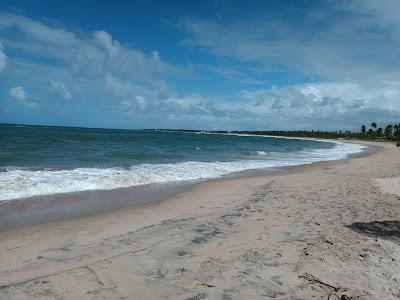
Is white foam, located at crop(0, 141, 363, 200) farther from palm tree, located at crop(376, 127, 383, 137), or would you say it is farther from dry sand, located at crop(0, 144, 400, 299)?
palm tree, located at crop(376, 127, 383, 137)

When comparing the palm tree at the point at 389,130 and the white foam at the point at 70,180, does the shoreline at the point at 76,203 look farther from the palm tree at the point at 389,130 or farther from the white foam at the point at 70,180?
the palm tree at the point at 389,130

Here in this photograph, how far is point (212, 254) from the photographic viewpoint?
5.36 metres

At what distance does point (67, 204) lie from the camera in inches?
380

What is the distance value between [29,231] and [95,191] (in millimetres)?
4655

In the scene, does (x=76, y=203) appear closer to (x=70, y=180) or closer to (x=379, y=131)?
(x=70, y=180)

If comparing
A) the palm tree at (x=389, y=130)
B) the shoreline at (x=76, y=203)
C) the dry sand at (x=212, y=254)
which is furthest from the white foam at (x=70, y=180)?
the palm tree at (x=389, y=130)

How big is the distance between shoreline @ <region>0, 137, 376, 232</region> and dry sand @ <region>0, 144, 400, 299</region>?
0.59 meters

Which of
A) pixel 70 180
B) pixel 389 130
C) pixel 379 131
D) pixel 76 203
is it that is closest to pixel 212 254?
pixel 76 203

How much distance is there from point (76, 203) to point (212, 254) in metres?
5.73

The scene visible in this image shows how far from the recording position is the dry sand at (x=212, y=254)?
421 centimetres

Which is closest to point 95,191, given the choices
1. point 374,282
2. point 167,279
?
point 167,279

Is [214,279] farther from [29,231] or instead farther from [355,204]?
[355,204]

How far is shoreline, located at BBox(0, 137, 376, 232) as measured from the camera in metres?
8.10

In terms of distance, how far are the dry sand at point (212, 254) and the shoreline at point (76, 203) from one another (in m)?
0.59
